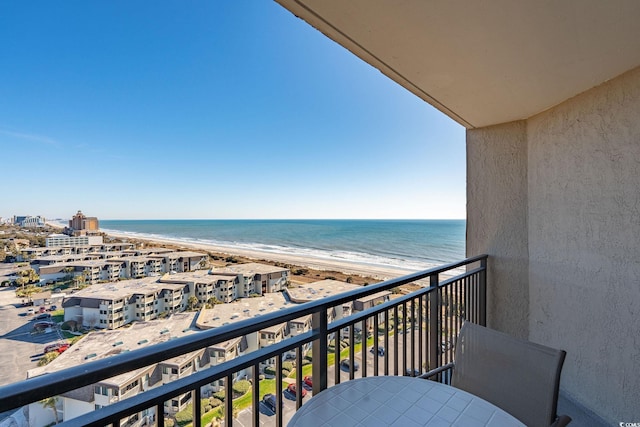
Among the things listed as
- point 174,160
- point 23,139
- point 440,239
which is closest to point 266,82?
point 23,139

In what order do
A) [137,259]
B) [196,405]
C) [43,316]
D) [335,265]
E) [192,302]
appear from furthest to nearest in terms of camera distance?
[335,265]
[137,259]
[192,302]
[43,316]
[196,405]

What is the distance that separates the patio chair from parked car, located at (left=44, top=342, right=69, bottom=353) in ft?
19.1

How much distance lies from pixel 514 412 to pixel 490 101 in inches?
74.9

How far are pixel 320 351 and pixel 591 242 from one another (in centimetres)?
201

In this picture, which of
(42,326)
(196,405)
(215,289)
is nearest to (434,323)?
(196,405)

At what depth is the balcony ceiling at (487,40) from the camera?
1.04m

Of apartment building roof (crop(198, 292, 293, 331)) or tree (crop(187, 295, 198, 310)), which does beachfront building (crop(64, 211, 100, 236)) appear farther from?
apartment building roof (crop(198, 292, 293, 331))

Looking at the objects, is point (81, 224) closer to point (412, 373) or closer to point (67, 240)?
point (67, 240)

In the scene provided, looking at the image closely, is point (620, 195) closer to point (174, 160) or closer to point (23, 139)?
point (23, 139)

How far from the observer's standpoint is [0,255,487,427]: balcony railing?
0.57m

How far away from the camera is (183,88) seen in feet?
45.6

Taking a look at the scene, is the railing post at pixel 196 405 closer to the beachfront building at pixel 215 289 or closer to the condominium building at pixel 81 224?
the beachfront building at pixel 215 289

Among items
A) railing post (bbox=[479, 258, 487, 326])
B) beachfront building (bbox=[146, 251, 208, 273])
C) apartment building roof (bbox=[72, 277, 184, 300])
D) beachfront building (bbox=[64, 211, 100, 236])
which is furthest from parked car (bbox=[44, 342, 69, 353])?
beachfront building (bbox=[64, 211, 100, 236])

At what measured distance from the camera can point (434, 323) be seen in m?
→ 1.86
